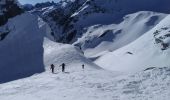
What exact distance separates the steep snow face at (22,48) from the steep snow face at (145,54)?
1619 cm

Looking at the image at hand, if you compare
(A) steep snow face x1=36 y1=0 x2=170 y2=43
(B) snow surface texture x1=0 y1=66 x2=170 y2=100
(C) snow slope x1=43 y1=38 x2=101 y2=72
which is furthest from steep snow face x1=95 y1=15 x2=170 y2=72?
(A) steep snow face x1=36 y1=0 x2=170 y2=43

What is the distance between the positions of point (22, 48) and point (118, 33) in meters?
69.5

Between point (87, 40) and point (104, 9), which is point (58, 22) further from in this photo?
point (87, 40)

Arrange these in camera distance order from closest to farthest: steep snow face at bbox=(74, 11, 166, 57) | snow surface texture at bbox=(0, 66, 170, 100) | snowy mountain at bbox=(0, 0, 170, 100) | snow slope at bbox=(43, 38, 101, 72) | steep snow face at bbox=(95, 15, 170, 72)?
1. snow surface texture at bbox=(0, 66, 170, 100)
2. snowy mountain at bbox=(0, 0, 170, 100)
3. snow slope at bbox=(43, 38, 101, 72)
4. steep snow face at bbox=(95, 15, 170, 72)
5. steep snow face at bbox=(74, 11, 166, 57)

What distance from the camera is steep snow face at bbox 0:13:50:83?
65200 mm

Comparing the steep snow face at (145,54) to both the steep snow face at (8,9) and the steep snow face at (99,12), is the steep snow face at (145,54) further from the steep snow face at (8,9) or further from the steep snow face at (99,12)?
the steep snow face at (99,12)

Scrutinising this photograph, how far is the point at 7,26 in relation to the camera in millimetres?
80562

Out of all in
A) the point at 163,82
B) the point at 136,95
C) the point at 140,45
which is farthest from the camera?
the point at 140,45

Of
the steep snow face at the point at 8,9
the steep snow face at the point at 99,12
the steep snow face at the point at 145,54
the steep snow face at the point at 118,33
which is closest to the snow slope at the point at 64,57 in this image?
the steep snow face at the point at 8,9

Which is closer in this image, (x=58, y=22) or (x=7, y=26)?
(x=7, y=26)

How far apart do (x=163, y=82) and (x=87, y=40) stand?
348ft

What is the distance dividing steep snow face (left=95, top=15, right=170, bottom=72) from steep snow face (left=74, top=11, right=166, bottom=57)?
77.8 feet

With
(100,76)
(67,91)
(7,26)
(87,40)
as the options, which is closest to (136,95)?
(67,91)

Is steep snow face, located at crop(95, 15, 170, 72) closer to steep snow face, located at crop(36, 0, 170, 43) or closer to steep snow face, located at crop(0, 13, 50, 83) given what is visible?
steep snow face, located at crop(0, 13, 50, 83)
